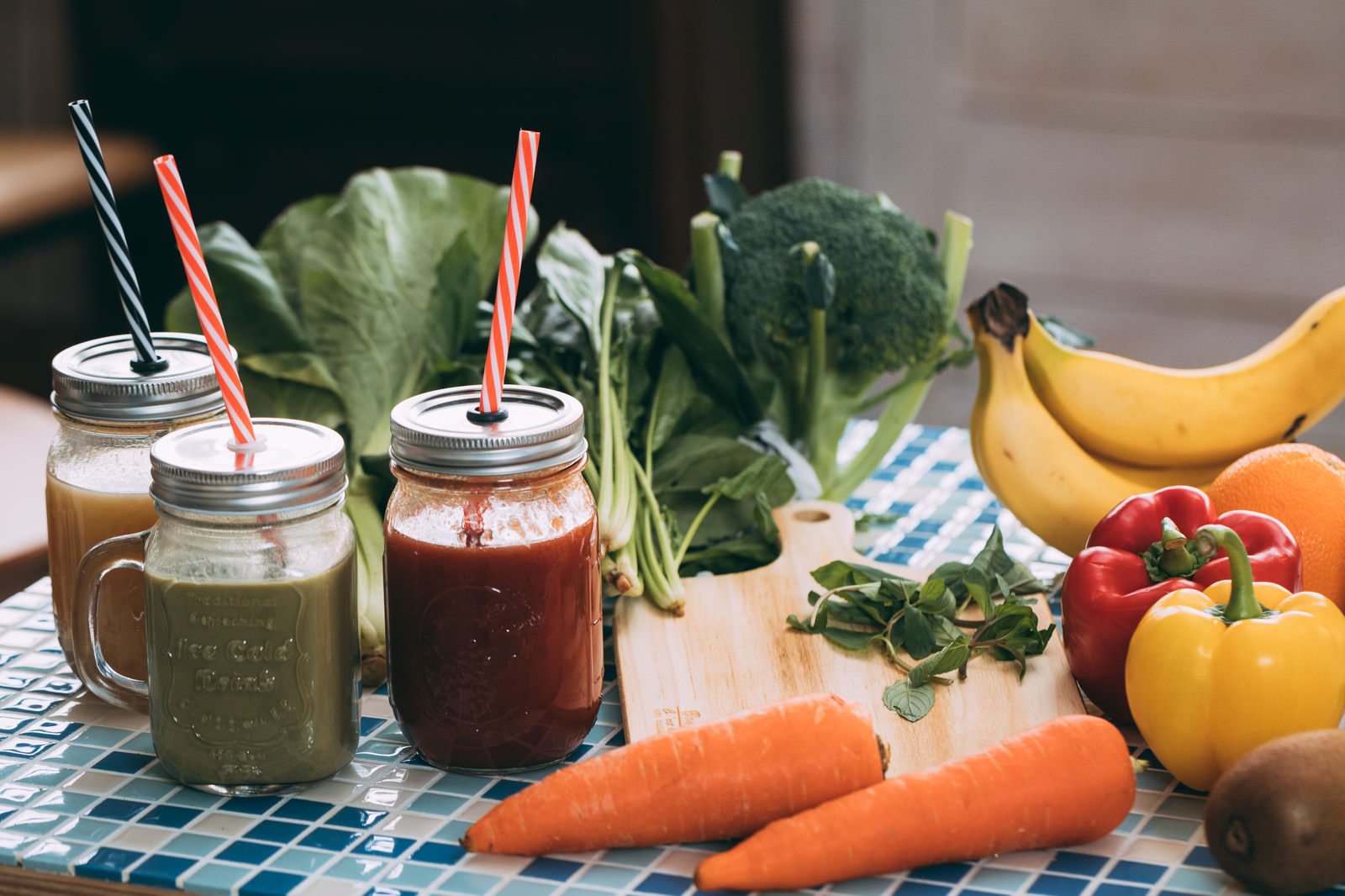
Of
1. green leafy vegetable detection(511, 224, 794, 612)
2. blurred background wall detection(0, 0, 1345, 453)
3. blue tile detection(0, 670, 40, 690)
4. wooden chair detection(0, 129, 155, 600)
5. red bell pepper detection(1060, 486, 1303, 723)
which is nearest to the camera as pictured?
red bell pepper detection(1060, 486, 1303, 723)

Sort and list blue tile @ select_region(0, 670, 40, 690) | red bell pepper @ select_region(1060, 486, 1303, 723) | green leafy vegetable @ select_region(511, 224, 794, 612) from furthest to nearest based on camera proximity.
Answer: green leafy vegetable @ select_region(511, 224, 794, 612) < blue tile @ select_region(0, 670, 40, 690) < red bell pepper @ select_region(1060, 486, 1303, 723)

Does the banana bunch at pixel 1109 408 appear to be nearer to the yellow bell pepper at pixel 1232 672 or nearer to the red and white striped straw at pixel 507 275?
the yellow bell pepper at pixel 1232 672

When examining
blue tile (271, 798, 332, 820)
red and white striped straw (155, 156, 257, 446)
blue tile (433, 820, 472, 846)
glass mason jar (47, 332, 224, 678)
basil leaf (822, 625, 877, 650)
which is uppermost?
red and white striped straw (155, 156, 257, 446)

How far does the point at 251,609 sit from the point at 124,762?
0.22 metres

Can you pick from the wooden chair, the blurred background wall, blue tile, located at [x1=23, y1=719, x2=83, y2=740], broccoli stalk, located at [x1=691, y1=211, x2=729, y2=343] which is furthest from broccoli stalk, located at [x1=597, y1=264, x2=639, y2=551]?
the blurred background wall

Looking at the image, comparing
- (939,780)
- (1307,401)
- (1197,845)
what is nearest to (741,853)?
(939,780)

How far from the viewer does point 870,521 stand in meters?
1.44

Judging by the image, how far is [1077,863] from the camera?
2.92ft

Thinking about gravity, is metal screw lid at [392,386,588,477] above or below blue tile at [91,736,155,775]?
above

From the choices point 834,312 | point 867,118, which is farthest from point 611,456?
point 867,118

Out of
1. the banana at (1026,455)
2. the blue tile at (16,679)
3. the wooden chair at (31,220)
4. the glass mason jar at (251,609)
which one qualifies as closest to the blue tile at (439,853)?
the glass mason jar at (251,609)

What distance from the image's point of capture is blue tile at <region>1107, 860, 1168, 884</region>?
0.87 meters

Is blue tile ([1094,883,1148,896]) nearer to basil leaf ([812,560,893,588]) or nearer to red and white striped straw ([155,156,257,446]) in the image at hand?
basil leaf ([812,560,893,588])

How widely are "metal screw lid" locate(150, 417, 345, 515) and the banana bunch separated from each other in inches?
26.0
